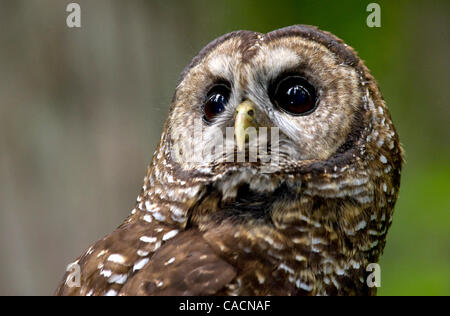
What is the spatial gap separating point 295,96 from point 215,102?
367 mm

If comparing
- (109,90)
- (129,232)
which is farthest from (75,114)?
(129,232)

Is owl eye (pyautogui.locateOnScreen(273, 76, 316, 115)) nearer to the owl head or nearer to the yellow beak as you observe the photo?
the owl head

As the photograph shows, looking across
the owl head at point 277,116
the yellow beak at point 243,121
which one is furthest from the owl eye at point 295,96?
the yellow beak at point 243,121

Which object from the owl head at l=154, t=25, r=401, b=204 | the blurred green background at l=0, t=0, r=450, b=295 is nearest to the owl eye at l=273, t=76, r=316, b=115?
the owl head at l=154, t=25, r=401, b=204

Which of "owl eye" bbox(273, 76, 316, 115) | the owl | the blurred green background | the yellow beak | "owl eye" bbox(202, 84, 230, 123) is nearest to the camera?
the owl

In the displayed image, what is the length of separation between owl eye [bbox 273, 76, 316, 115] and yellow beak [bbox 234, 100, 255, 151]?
16 cm

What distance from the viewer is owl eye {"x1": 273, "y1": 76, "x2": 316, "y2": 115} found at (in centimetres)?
259

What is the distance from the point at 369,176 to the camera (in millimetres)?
2576

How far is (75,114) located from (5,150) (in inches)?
21.8

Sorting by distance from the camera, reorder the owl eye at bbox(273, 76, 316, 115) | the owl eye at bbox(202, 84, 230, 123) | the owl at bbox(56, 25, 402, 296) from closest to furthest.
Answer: the owl at bbox(56, 25, 402, 296)
the owl eye at bbox(273, 76, 316, 115)
the owl eye at bbox(202, 84, 230, 123)

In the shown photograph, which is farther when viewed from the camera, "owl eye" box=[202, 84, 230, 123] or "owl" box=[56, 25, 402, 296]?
"owl eye" box=[202, 84, 230, 123]

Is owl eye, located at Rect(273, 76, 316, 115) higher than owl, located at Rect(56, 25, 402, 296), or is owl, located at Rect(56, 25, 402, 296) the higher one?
owl eye, located at Rect(273, 76, 316, 115)

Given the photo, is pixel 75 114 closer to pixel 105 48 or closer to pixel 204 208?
pixel 105 48

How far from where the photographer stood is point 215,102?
8.93 ft
